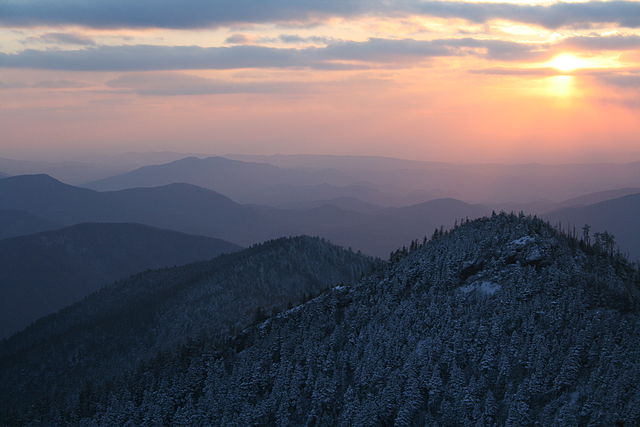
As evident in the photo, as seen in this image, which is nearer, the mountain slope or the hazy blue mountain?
the mountain slope

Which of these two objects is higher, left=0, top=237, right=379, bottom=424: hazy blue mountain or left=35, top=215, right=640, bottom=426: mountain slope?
left=35, top=215, right=640, bottom=426: mountain slope

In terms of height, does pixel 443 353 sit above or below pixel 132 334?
above

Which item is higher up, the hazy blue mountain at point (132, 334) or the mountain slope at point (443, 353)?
the mountain slope at point (443, 353)

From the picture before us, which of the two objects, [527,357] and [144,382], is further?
[144,382]

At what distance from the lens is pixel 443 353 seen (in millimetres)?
80688

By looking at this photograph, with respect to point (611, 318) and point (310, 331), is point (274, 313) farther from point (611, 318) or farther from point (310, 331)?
point (611, 318)

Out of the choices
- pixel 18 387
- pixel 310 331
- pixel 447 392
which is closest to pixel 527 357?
pixel 447 392

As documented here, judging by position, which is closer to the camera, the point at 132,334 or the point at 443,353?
the point at 443,353

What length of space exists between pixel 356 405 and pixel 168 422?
111 feet

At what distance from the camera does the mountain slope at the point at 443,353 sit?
Answer: 67.4 m

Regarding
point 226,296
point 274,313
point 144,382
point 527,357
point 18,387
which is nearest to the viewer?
point 527,357

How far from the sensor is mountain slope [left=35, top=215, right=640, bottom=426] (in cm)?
6744

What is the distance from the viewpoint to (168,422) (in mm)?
98938

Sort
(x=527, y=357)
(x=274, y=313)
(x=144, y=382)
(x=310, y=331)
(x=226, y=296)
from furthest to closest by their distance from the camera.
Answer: (x=226, y=296)
(x=274, y=313)
(x=144, y=382)
(x=310, y=331)
(x=527, y=357)
